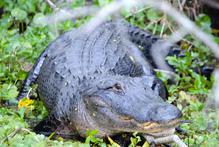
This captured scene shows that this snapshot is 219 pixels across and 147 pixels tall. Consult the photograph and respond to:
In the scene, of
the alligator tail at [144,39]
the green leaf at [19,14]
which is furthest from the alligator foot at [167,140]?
the green leaf at [19,14]

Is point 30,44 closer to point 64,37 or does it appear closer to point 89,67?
point 64,37

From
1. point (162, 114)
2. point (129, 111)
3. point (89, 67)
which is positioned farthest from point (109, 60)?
point (162, 114)

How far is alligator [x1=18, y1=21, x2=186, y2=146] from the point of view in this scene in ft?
11.9

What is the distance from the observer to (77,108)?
4258 millimetres

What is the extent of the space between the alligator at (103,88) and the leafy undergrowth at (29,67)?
18cm

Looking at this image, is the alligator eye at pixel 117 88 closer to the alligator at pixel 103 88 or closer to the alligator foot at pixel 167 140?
the alligator at pixel 103 88

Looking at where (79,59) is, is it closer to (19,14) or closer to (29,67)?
(29,67)

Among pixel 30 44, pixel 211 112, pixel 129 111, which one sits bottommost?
pixel 211 112

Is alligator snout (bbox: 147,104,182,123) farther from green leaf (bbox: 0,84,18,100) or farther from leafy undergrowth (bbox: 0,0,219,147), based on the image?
green leaf (bbox: 0,84,18,100)

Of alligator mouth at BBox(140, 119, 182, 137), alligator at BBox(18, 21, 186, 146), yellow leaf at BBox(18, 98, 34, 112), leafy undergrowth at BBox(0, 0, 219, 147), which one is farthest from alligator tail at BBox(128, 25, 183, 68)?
alligator mouth at BBox(140, 119, 182, 137)

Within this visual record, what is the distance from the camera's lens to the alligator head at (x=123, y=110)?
11.3 feet

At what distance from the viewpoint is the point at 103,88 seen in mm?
4074

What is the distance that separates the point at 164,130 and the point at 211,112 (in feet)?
3.80

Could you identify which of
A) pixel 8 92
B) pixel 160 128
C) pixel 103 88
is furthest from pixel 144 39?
pixel 160 128
